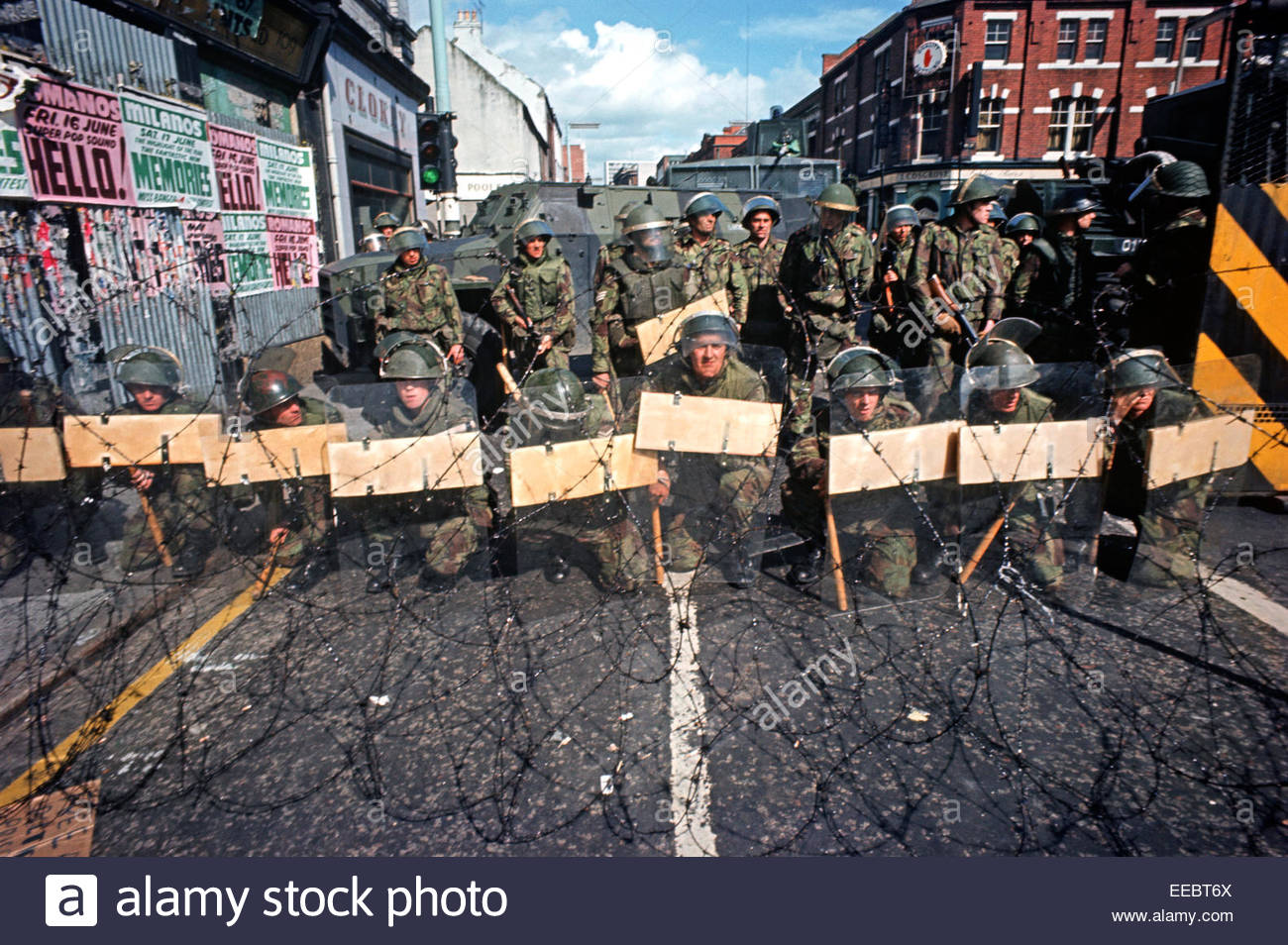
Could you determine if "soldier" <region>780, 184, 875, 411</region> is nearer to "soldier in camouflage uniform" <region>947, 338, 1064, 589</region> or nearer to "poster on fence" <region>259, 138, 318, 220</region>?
"soldier in camouflage uniform" <region>947, 338, 1064, 589</region>

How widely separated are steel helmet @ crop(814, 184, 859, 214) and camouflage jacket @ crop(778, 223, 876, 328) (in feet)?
0.60

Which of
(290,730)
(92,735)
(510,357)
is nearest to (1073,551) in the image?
(290,730)

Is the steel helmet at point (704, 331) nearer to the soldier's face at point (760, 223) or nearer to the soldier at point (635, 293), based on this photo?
the soldier at point (635, 293)

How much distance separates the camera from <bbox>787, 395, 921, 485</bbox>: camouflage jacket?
3.49 meters

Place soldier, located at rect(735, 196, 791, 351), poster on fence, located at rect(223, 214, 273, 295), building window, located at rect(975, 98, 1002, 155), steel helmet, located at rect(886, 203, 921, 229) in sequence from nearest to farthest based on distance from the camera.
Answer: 1. soldier, located at rect(735, 196, 791, 351)
2. steel helmet, located at rect(886, 203, 921, 229)
3. poster on fence, located at rect(223, 214, 273, 295)
4. building window, located at rect(975, 98, 1002, 155)

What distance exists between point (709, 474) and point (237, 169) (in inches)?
332

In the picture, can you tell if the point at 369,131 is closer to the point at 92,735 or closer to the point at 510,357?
the point at 510,357

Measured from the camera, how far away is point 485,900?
212 cm

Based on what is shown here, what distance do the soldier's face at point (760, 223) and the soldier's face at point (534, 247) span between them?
180 centimetres

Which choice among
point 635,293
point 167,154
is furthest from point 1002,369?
point 167,154

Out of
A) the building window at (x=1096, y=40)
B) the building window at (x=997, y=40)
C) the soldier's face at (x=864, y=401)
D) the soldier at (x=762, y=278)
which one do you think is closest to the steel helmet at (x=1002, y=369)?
the soldier's face at (x=864, y=401)

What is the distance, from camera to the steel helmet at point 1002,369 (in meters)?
3.68

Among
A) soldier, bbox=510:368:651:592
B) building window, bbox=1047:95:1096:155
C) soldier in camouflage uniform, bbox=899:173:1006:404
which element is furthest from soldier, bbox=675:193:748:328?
building window, bbox=1047:95:1096:155

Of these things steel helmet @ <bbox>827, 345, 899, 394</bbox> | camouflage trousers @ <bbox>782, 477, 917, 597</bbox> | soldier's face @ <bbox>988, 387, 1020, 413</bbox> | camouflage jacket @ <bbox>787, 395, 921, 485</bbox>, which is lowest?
camouflage trousers @ <bbox>782, 477, 917, 597</bbox>
